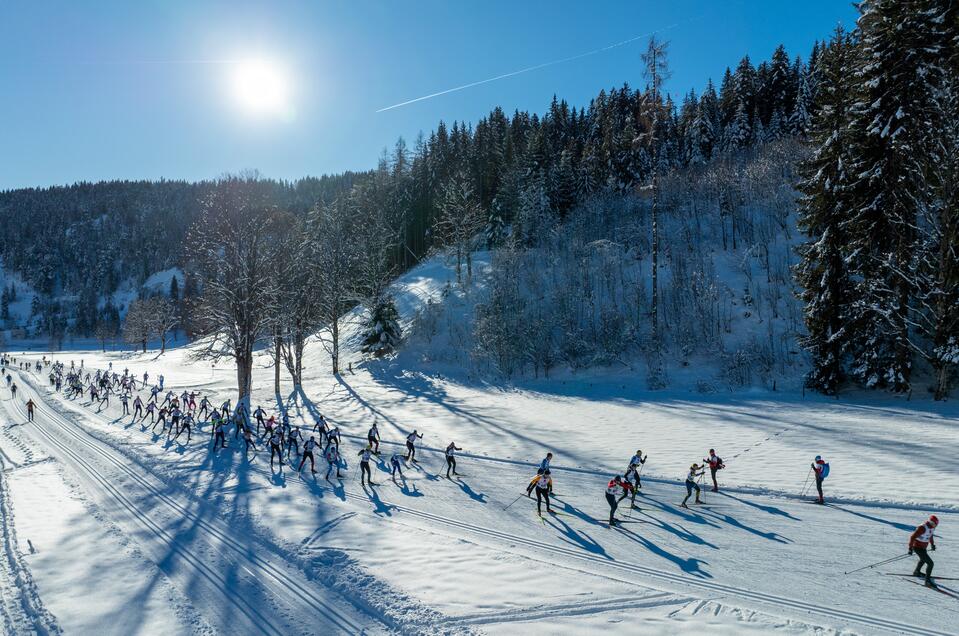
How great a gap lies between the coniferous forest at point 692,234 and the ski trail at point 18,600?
54.7ft

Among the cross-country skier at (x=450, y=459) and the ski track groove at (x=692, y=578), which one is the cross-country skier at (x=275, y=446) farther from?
the cross-country skier at (x=450, y=459)

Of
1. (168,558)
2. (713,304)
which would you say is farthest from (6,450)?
(713,304)

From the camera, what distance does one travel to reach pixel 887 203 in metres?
23.2

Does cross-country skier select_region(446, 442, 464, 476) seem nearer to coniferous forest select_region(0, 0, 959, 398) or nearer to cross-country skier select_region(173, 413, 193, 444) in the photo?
cross-country skier select_region(173, 413, 193, 444)

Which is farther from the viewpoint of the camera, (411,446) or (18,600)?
(411,446)

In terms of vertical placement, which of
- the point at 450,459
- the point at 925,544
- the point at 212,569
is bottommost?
the point at 212,569

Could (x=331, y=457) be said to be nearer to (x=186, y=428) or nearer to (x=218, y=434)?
(x=218, y=434)

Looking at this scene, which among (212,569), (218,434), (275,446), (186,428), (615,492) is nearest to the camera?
(212,569)

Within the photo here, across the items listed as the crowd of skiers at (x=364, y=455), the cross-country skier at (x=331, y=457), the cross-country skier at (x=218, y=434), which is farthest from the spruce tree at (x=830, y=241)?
the cross-country skier at (x=218, y=434)

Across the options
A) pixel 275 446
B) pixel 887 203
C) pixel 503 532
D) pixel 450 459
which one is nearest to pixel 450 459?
pixel 450 459

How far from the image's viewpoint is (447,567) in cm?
1074

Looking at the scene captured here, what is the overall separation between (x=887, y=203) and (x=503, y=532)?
81.6 feet

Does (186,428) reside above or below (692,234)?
below

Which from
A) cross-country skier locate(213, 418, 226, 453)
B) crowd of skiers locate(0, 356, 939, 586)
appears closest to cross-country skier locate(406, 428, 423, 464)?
crowd of skiers locate(0, 356, 939, 586)
